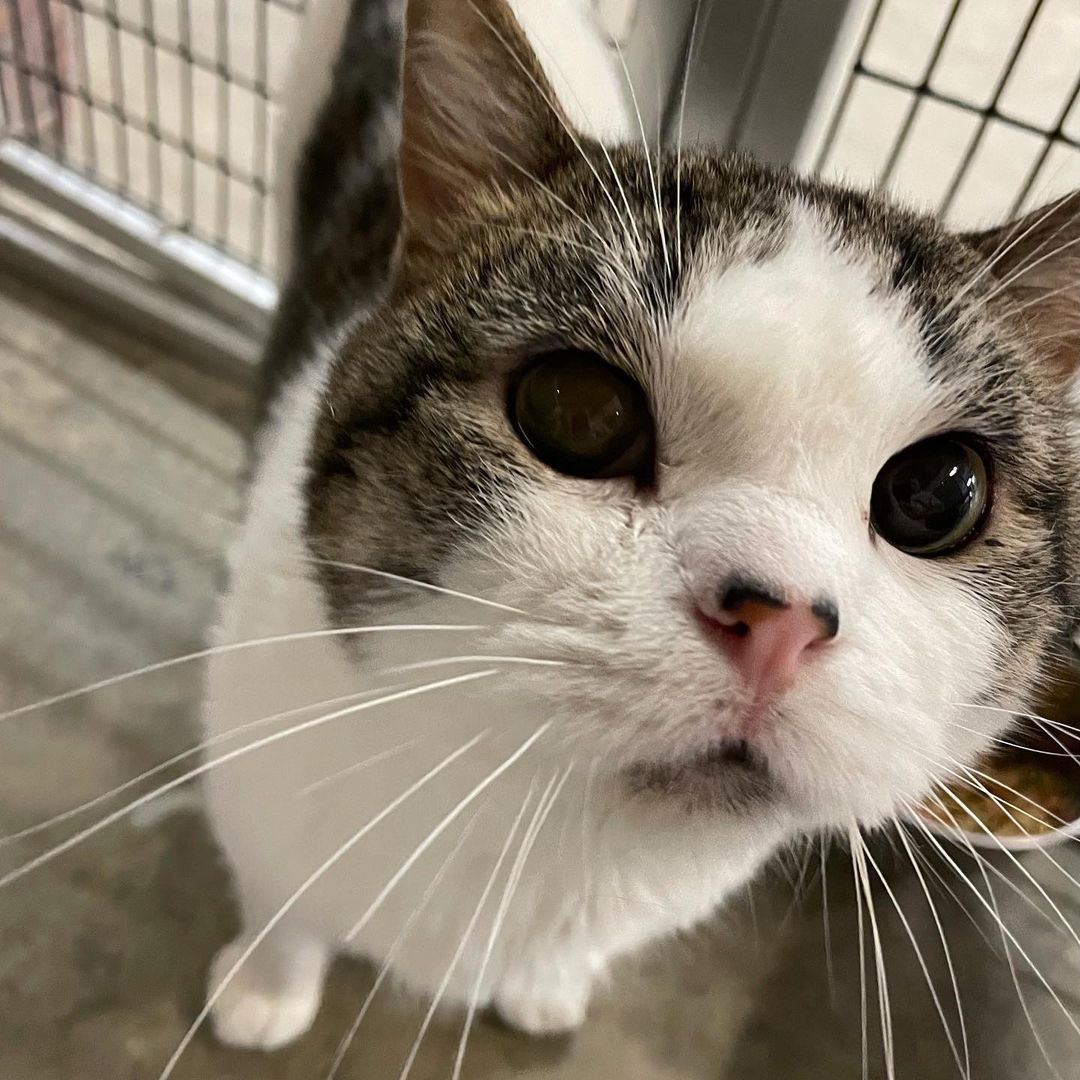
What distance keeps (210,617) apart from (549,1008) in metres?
0.75

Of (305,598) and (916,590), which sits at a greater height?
(916,590)

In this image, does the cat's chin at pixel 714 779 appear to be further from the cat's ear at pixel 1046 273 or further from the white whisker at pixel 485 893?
the cat's ear at pixel 1046 273

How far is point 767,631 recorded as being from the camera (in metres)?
0.50

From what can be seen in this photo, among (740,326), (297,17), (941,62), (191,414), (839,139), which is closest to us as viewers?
(740,326)

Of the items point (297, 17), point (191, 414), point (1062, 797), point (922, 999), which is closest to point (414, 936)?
point (922, 999)

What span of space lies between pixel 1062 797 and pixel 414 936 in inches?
38.0

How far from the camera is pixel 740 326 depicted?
57 cm

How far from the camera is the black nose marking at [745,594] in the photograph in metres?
0.50

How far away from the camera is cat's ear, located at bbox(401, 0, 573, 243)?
0.68 meters

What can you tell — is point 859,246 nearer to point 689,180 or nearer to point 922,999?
point 689,180

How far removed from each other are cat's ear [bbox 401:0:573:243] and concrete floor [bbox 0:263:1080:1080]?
837 millimetres

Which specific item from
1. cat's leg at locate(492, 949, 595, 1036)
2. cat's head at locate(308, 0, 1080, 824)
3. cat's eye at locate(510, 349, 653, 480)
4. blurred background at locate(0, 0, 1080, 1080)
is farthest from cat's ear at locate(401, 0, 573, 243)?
cat's leg at locate(492, 949, 595, 1036)

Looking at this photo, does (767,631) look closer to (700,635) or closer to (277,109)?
(700,635)

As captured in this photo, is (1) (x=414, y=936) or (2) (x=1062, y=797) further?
(2) (x=1062, y=797)
